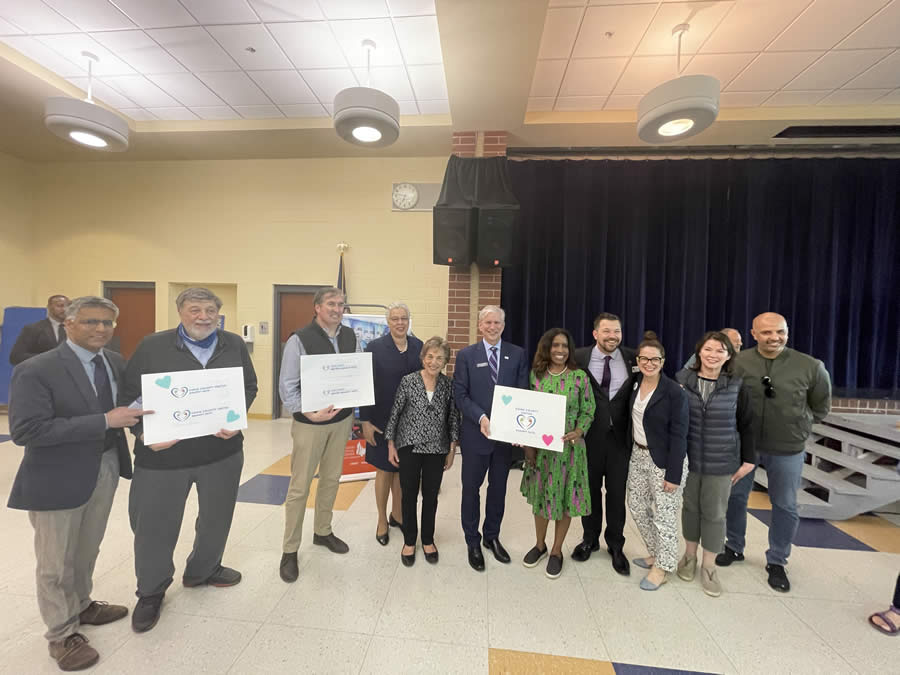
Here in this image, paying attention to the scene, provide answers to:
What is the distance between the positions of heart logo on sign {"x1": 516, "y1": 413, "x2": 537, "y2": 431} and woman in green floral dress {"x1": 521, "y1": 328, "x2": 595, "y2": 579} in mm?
229

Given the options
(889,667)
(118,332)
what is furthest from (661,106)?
(118,332)

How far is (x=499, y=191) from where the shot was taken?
3.86 m

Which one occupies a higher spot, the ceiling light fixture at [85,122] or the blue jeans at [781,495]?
the ceiling light fixture at [85,122]

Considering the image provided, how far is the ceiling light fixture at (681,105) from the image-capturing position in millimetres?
2549

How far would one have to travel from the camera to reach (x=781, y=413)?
210 cm

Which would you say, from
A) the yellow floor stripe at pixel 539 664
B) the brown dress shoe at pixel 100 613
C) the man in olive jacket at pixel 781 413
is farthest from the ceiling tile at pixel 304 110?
the yellow floor stripe at pixel 539 664

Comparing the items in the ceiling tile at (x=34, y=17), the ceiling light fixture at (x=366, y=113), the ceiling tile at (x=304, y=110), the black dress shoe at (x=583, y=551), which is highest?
the ceiling tile at (x=304, y=110)

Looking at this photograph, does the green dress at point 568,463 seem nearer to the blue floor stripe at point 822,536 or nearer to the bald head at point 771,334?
the bald head at point 771,334

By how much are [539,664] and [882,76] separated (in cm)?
535

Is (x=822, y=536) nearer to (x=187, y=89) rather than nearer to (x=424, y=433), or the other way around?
(x=424, y=433)

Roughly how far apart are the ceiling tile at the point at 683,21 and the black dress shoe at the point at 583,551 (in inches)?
145

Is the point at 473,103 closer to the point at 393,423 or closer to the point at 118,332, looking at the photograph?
the point at 393,423

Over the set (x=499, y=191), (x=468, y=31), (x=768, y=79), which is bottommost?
(x=499, y=191)

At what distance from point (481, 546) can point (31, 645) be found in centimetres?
219
